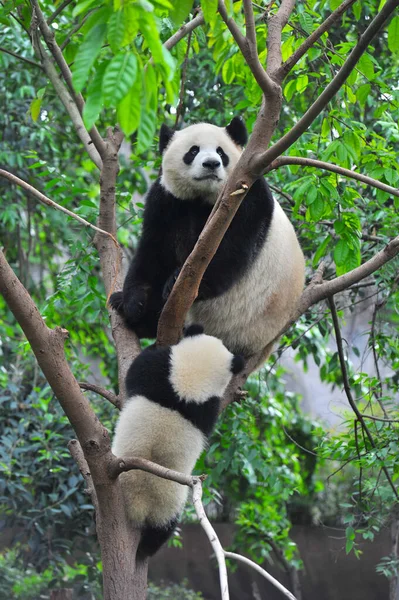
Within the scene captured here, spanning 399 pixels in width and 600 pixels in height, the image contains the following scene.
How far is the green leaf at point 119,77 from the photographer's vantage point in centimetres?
112

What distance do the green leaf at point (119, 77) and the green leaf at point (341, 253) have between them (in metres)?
1.77

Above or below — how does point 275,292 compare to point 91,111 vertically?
above

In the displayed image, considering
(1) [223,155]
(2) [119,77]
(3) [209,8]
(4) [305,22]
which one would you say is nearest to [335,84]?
(3) [209,8]

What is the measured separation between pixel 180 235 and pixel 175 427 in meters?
0.98

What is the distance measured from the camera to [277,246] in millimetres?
3168

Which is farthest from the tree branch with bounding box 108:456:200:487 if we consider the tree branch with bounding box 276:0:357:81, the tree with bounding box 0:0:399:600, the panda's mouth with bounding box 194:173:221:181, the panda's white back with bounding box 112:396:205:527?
the panda's mouth with bounding box 194:173:221:181

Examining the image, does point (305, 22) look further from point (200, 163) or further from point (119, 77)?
point (119, 77)

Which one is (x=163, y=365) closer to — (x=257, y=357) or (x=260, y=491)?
(x=257, y=357)

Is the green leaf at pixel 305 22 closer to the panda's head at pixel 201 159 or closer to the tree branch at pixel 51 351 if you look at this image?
the panda's head at pixel 201 159

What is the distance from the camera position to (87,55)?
1152mm

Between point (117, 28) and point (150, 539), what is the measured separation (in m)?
1.65

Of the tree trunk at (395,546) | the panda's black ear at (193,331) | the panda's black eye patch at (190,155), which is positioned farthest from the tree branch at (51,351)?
the tree trunk at (395,546)

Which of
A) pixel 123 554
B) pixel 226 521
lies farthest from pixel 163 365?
pixel 226 521

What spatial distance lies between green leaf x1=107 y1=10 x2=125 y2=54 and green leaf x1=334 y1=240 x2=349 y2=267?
1766 mm
